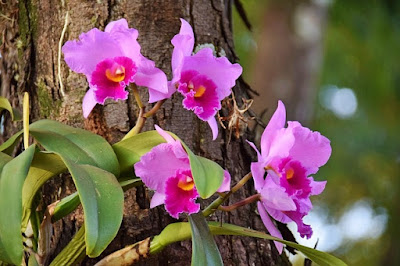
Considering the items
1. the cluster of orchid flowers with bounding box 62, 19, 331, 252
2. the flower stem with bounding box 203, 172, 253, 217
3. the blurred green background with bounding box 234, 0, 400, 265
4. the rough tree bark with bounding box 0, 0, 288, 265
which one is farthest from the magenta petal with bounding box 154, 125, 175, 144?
the blurred green background with bounding box 234, 0, 400, 265

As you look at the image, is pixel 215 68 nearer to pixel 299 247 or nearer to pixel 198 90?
pixel 198 90

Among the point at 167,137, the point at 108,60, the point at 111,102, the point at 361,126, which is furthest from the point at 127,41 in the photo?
the point at 361,126

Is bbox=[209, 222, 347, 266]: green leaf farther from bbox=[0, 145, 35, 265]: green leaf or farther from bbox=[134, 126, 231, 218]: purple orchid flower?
bbox=[0, 145, 35, 265]: green leaf

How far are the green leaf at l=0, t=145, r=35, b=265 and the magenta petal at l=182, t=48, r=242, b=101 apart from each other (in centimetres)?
28

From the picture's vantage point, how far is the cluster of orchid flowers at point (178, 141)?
919 mm

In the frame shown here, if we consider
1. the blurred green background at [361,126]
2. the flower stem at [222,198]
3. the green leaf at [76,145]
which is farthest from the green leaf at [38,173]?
the blurred green background at [361,126]

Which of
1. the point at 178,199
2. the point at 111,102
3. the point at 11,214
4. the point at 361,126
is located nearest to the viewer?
the point at 11,214

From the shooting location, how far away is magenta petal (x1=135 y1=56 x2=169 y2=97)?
0.98m

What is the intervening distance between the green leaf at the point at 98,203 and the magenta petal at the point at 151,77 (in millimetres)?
161

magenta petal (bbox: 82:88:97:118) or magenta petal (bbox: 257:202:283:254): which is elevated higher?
magenta petal (bbox: 82:88:97:118)

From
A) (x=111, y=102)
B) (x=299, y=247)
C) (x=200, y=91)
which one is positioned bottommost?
(x=299, y=247)

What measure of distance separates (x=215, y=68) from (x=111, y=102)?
0.28 m

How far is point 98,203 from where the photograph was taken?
837 mm

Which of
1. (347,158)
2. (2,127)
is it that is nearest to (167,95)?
(2,127)
